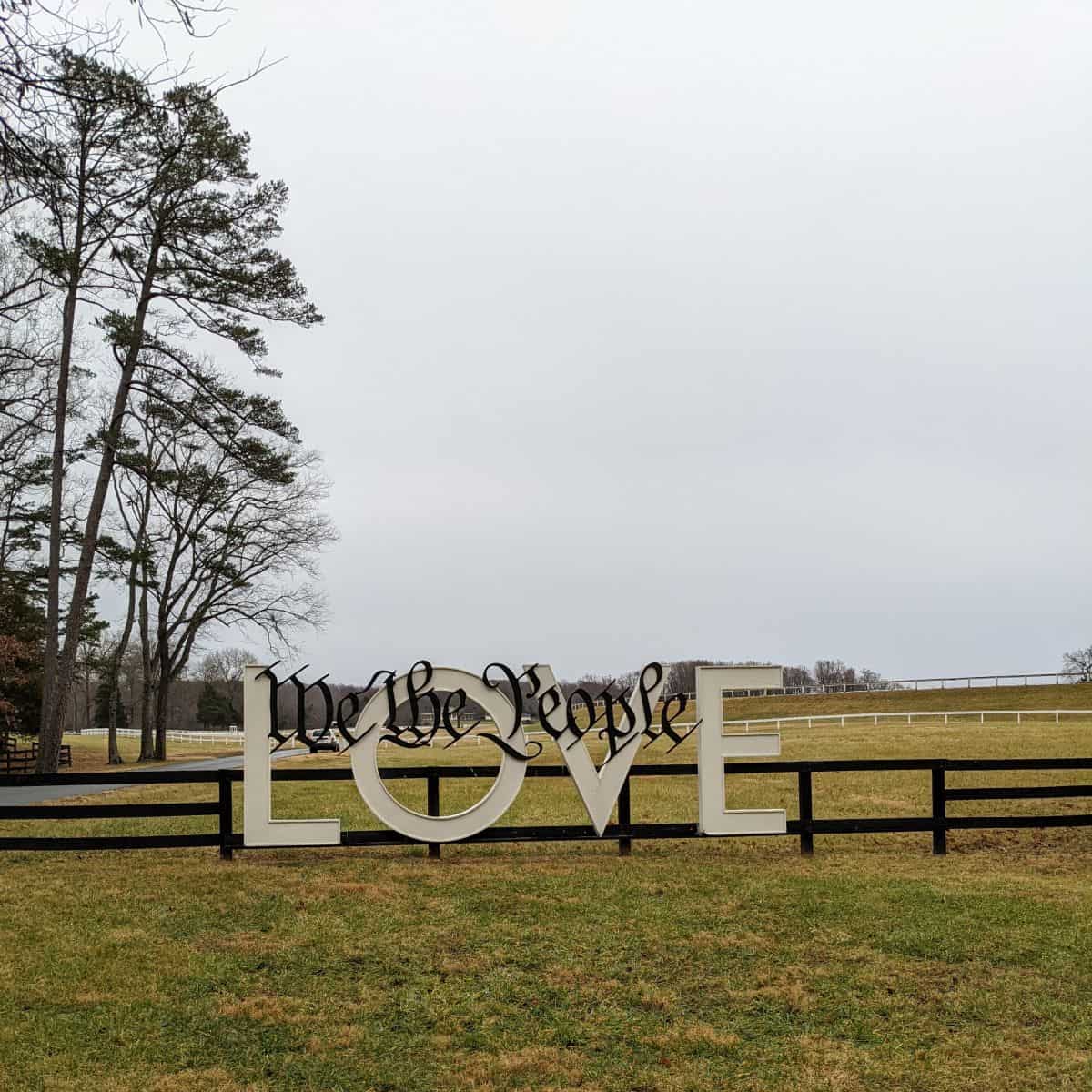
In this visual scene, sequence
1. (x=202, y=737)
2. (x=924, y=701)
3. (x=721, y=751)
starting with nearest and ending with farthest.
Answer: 1. (x=721, y=751)
2. (x=924, y=701)
3. (x=202, y=737)

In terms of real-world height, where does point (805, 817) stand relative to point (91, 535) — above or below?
below

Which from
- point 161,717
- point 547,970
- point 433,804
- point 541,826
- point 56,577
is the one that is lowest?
point 161,717

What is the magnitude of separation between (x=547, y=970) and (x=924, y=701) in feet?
162

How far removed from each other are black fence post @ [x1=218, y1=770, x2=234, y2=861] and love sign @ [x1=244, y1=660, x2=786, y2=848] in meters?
0.24

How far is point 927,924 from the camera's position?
28.5 feet

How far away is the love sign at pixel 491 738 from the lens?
36.3 ft

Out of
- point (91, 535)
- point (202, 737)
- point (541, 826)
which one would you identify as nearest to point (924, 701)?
point (202, 737)

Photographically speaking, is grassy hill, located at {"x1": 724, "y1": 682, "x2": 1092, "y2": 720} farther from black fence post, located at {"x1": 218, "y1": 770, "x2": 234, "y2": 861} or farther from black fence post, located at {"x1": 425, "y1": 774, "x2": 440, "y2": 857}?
black fence post, located at {"x1": 218, "y1": 770, "x2": 234, "y2": 861}

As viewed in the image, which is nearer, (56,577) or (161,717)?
(56,577)

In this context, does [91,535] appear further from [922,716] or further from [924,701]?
[924,701]

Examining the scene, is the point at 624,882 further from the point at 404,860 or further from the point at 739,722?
the point at 739,722

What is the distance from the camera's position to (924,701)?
52844 mm

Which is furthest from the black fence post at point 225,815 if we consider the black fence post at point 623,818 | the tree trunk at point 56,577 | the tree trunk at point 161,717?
the tree trunk at point 161,717

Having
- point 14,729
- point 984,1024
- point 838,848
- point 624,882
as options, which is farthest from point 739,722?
point 984,1024
